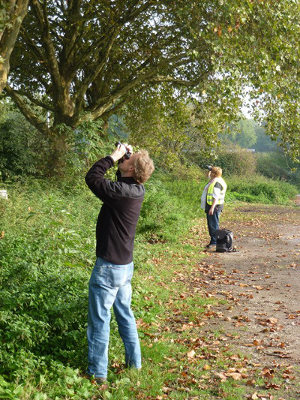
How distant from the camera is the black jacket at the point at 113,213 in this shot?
438 cm

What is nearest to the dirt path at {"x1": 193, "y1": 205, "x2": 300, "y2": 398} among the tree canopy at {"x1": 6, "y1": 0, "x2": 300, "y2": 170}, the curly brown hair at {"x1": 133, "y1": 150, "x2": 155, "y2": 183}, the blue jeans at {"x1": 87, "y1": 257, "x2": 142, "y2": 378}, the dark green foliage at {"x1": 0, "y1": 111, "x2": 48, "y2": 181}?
the blue jeans at {"x1": 87, "y1": 257, "x2": 142, "y2": 378}

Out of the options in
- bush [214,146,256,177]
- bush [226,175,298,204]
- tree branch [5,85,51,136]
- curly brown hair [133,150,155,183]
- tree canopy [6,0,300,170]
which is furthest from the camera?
bush [214,146,256,177]

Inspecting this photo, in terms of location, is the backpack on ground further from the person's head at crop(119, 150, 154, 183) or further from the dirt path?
the person's head at crop(119, 150, 154, 183)

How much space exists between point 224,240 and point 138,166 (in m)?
7.96

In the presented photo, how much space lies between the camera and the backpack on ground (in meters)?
12.0

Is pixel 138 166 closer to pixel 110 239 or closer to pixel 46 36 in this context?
pixel 110 239

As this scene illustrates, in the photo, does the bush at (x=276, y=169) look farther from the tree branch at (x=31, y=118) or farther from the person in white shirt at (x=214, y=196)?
the person in white shirt at (x=214, y=196)

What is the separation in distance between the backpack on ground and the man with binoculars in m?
7.62

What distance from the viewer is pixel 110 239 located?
4426 millimetres

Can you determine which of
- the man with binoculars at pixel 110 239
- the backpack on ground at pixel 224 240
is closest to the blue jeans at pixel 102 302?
the man with binoculars at pixel 110 239

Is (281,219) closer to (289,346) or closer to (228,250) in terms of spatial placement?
(228,250)

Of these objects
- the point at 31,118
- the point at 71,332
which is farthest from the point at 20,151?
the point at 71,332

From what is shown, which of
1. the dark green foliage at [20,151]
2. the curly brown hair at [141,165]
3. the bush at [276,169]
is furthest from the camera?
the bush at [276,169]

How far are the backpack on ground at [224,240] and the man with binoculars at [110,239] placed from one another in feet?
25.0
